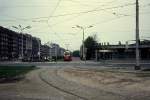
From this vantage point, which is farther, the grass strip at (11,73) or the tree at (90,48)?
the tree at (90,48)

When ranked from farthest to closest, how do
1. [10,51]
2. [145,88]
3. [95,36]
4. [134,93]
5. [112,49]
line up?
1. [10,51]
2. [95,36]
3. [112,49]
4. [145,88]
5. [134,93]

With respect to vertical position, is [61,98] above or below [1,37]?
below

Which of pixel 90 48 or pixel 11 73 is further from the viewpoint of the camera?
pixel 90 48

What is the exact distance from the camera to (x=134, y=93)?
17.0m

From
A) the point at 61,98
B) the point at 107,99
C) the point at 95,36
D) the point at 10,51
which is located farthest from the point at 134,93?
the point at 10,51

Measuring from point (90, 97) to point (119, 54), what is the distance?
118m

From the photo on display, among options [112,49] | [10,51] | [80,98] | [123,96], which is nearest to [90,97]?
[80,98]

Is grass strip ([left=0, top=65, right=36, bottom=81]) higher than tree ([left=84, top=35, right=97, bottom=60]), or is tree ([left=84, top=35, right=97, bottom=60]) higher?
tree ([left=84, top=35, right=97, bottom=60])

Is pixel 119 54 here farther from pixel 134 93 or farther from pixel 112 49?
pixel 134 93

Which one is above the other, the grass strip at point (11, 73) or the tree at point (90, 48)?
the tree at point (90, 48)

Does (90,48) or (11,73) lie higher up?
(90,48)

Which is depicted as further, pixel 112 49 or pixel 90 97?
pixel 112 49

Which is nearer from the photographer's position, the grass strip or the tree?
the grass strip

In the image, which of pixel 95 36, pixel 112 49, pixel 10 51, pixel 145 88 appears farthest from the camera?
pixel 10 51
